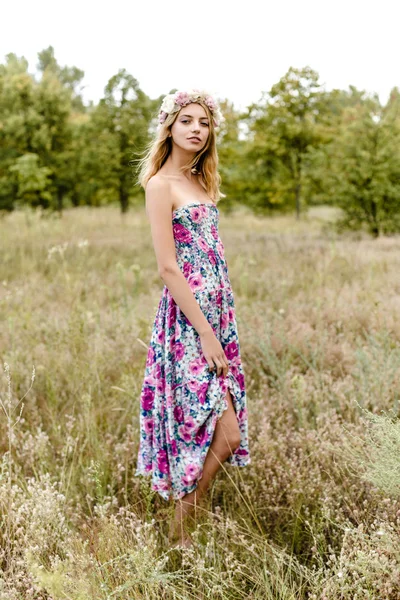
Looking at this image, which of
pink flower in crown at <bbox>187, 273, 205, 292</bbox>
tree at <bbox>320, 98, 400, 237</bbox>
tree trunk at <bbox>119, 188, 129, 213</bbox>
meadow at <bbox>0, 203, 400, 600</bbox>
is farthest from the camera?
tree trunk at <bbox>119, 188, 129, 213</bbox>

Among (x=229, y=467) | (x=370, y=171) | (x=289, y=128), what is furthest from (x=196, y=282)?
(x=289, y=128)

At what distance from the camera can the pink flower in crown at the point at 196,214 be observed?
237 centimetres

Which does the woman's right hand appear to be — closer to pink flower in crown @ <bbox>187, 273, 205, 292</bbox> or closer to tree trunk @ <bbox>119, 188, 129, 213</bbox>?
pink flower in crown @ <bbox>187, 273, 205, 292</bbox>

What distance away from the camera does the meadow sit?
2.00 m

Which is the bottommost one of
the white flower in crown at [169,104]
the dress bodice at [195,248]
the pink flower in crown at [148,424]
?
the pink flower in crown at [148,424]

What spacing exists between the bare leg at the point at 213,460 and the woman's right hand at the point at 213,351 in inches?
8.5

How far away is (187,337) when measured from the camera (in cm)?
233

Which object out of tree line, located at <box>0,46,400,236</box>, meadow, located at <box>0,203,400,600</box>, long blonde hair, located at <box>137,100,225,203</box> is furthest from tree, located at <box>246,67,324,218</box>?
long blonde hair, located at <box>137,100,225,203</box>

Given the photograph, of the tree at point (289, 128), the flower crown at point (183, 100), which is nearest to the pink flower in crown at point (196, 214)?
the flower crown at point (183, 100)

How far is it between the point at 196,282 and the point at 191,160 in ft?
2.14

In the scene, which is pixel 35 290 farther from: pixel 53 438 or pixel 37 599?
pixel 37 599

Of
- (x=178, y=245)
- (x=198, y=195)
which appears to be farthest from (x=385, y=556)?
→ (x=198, y=195)

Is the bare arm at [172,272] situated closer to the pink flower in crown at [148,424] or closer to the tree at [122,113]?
the pink flower in crown at [148,424]

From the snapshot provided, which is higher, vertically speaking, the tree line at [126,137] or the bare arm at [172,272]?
the tree line at [126,137]
